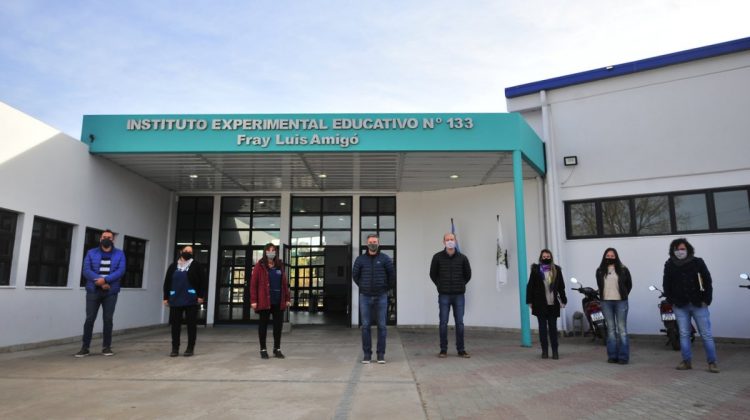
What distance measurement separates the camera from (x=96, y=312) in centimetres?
738

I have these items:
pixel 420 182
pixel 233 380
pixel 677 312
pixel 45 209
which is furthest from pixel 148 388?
pixel 420 182

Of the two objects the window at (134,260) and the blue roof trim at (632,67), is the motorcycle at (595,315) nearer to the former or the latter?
the blue roof trim at (632,67)

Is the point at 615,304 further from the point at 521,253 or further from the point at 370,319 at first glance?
the point at 370,319

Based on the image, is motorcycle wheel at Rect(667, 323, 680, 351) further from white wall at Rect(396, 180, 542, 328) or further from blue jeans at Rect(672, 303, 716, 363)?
white wall at Rect(396, 180, 542, 328)

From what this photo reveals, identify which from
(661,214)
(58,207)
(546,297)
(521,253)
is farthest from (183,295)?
(661,214)

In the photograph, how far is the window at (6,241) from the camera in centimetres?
748

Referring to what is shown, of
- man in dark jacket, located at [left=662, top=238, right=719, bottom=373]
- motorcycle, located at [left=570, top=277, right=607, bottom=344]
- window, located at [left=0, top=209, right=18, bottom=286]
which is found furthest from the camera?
motorcycle, located at [left=570, top=277, right=607, bottom=344]

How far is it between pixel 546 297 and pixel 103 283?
6433 mm

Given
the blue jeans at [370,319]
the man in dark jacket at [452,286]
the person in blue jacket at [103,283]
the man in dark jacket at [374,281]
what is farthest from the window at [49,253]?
the man in dark jacket at [452,286]

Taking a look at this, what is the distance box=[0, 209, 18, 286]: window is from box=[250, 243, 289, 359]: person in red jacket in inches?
150

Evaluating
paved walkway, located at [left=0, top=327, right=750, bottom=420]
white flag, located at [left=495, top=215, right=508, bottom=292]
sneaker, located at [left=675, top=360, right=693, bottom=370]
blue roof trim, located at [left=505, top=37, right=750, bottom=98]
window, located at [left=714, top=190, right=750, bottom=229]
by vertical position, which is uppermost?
blue roof trim, located at [left=505, top=37, right=750, bottom=98]

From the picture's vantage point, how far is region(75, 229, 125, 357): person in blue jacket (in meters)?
7.23

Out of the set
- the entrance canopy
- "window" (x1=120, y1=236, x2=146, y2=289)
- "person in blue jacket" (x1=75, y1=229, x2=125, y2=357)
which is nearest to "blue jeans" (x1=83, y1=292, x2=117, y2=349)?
"person in blue jacket" (x1=75, y1=229, x2=125, y2=357)

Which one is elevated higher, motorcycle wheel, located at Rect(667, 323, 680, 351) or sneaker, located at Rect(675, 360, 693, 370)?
motorcycle wheel, located at Rect(667, 323, 680, 351)
